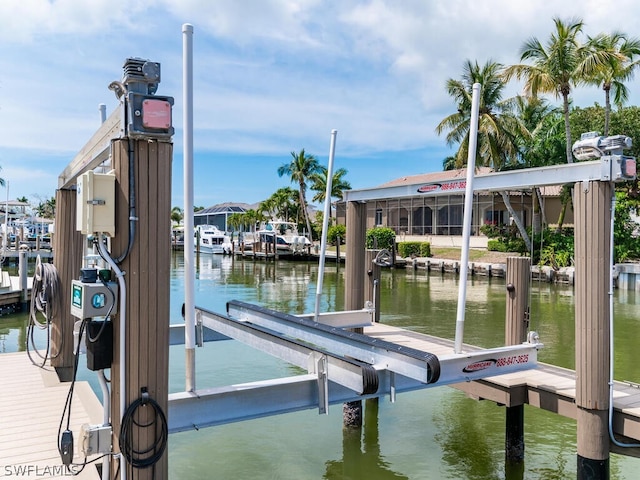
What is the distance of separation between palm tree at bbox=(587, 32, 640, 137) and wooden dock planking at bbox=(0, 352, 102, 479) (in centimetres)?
2694

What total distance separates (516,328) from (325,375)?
3265mm

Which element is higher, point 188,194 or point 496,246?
point 188,194

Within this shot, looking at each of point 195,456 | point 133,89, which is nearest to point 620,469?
point 195,456

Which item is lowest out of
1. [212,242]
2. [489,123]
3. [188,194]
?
[212,242]

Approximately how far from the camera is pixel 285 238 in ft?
164

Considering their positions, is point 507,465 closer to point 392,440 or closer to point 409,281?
point 392,440

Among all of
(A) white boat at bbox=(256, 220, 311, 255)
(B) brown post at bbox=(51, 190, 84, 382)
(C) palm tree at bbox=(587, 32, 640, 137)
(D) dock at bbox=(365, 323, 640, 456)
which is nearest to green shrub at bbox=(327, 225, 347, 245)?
(A) white boat at bbox=(256, 220, 311, 255)

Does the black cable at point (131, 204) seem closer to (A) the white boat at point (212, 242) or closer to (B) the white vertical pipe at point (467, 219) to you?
(B) the white vertical pipe at point (467, 219)

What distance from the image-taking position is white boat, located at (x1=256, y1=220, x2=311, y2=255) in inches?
1895

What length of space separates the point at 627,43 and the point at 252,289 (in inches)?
859

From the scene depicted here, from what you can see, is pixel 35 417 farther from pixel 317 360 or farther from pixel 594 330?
pixel 594 330

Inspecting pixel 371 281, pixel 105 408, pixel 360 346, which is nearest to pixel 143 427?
pixel 105 408

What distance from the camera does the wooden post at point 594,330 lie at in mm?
5004

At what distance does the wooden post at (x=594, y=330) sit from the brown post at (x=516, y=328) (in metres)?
1.46
